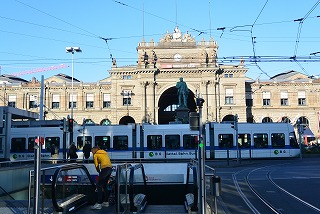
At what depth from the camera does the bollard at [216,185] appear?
764 centimetres

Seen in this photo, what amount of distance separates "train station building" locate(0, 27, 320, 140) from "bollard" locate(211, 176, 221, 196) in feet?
184

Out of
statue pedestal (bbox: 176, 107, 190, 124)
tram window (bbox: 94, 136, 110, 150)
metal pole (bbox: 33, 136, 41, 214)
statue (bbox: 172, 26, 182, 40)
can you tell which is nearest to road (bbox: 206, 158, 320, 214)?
metal pole (bbox: 33, 136, 41, 214)

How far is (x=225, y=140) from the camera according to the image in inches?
1282

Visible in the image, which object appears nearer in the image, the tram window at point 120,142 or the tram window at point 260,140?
the tram window at point 120,142

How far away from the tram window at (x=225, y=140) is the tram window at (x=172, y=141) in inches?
150

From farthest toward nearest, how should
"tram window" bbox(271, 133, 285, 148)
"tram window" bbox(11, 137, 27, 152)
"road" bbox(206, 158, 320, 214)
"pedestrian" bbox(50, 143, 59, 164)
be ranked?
1. "tram window" bbox(11, 137, 27, 152)
2. "tram window" bbox(271, 133, 285, 148)
3. "pedestrian" bbox(50, 143, 59, 164)
4. "road" bbox(206, 158, 320, 214)

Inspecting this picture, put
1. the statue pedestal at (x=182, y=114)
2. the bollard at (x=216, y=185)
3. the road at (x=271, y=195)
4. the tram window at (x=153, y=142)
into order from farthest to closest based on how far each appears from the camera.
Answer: the statue pedestal at (x=182, y=114) → the tram window at (x=153, y=142) → the road at (x=271, y=195) → the bollard at (x=216, y=185)

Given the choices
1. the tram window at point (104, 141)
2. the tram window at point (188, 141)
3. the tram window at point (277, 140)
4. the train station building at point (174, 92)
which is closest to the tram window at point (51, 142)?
the tram window at point (104, 141)

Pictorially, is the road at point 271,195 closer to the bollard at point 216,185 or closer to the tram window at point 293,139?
the bollard at point 216,185

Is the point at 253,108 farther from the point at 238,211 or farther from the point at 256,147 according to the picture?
the point at 238,211

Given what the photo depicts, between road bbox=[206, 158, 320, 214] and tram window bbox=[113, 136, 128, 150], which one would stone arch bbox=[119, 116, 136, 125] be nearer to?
tram window bbox=[113, 136, 128, 150]

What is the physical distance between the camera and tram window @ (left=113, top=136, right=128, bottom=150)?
32500 millimetres

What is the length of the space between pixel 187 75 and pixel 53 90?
1057 inches

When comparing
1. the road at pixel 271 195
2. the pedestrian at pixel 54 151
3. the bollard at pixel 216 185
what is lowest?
the road at pixel 271 195
